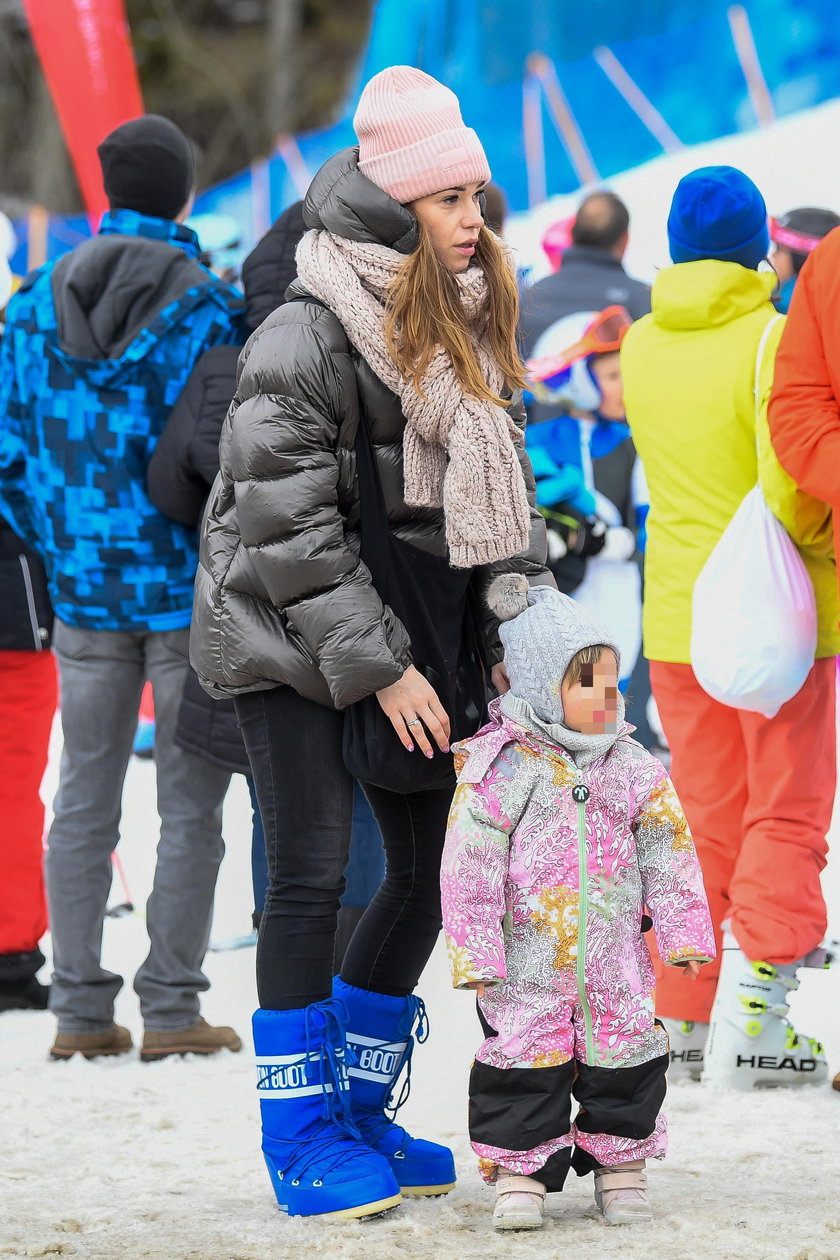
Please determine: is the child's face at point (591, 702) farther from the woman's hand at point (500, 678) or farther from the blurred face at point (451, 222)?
the blurred face at point (451, 222)

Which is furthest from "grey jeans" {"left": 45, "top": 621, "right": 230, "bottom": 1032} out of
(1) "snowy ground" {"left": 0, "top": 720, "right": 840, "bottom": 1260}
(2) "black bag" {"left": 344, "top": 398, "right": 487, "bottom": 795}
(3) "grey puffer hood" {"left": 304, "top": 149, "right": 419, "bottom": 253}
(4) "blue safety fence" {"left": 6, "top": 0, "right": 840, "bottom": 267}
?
(4) "blue safety fence" {"left": 6, "top": 0, "right": 840, "bottom": 267}

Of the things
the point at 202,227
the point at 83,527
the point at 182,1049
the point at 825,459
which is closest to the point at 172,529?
the point at 83,527

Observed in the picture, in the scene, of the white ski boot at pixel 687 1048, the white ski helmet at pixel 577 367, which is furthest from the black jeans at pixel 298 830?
the white ski helmet at pixel 577 367

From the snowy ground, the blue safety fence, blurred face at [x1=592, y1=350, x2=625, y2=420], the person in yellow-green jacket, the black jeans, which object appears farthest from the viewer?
the blue safety fence

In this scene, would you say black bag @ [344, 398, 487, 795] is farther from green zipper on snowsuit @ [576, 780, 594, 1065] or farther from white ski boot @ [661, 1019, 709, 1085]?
white ski boot @ [661, 1019, 709, 1085]

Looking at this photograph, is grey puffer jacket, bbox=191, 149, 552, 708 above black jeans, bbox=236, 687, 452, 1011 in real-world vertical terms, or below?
above

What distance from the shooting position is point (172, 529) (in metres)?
3.94

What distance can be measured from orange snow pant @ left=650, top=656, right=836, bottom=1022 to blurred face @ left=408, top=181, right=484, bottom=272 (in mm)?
1293

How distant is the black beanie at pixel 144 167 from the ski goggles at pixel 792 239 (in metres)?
1.52

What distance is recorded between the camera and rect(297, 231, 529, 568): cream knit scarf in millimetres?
2678

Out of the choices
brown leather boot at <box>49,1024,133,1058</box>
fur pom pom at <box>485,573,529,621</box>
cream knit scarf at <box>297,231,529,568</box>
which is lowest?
brown leather boot at <box>49,1024,133,1058</box>

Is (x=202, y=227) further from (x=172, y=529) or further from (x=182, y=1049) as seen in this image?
(x=182, y=1049)

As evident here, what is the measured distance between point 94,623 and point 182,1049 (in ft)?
3.29

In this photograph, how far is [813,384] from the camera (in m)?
3.23
